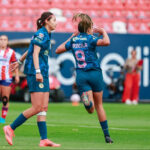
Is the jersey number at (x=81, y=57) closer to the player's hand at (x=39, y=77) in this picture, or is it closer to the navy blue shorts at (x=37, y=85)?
the navy blue shorts at (x=37, y=85)

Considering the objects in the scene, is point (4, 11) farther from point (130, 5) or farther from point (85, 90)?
point (85, 90)

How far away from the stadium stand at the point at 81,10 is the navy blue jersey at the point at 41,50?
50.3 feet

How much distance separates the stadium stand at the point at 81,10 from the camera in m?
24.6

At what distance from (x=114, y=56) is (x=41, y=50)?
1577 centimetres

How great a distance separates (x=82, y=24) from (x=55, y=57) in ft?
49.2

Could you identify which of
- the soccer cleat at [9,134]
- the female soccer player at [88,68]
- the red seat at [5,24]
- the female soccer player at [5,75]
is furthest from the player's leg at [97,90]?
the red seat at [5,24]

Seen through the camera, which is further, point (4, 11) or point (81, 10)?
point (81, 10)

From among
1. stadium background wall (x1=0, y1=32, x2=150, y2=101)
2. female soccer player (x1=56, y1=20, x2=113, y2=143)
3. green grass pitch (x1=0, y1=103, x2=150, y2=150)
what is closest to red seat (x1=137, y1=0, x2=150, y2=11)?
stadium background wall (x1=0, y1=32, x2=150, y2=101)

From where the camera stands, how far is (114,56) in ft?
78.6

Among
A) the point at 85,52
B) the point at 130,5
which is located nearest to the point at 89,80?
the point at 85,52

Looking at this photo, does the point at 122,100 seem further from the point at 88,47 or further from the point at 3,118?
the point at 88,47

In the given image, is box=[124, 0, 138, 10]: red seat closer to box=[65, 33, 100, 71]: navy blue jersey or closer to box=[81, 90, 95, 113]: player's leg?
box=[65, 33, 100, 71]: navy blue jersey

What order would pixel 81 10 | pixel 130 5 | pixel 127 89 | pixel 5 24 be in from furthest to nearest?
pixel 130 5, pixel 81 10, pixel 5 24, pixel 127 89

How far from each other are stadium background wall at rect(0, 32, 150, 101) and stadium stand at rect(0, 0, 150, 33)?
95cm
